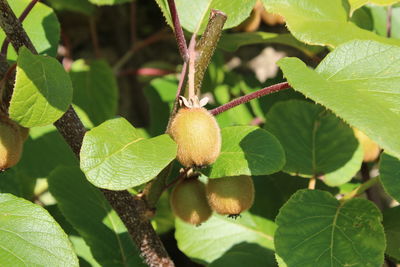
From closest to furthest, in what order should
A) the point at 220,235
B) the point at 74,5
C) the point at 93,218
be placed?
the point at 93,218, the point at 220,235, the point at 74,5

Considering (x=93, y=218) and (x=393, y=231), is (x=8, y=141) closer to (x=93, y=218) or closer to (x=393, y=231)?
(x=93, y=218)

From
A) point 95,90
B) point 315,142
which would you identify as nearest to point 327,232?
point 315,142

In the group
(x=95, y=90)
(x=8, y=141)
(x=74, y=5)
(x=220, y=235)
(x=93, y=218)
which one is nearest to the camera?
(x=8, y=141)

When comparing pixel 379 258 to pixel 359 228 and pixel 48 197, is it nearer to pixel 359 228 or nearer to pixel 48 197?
pixel 359 228

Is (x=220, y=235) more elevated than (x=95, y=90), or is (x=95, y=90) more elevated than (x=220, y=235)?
(x=95, y=90)

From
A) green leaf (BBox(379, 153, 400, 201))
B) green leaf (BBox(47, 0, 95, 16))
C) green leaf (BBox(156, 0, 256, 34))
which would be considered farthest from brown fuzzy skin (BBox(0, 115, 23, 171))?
green leaf (BBox(47, 0, 95, 16))

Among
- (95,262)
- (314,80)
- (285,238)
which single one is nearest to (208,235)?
(95,262)

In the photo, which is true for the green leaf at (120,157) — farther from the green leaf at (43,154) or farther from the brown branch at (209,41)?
the green leaf at (43,154)
